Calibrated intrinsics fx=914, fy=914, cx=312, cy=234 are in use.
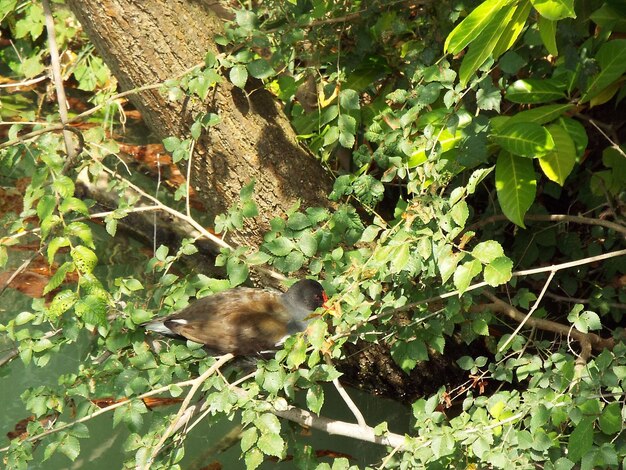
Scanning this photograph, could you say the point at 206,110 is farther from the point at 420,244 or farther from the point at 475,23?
the point at 475,23

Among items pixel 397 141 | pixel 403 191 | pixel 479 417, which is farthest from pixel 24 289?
pixel 479 417

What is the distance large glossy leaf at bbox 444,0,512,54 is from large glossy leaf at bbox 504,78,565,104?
89 centimetres

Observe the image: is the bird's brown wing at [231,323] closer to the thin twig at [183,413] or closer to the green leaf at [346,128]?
the thin twig at [183,413]

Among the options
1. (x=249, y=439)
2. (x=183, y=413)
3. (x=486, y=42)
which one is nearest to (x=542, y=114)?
(x=486, y=42)

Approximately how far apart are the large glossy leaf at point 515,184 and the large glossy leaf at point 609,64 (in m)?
0.35

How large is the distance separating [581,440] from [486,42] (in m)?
1.10

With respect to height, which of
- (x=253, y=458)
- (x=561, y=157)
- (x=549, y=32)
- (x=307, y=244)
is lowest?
(x=253, y=458)

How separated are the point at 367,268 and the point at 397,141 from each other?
49cm

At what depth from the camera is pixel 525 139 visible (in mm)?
2916

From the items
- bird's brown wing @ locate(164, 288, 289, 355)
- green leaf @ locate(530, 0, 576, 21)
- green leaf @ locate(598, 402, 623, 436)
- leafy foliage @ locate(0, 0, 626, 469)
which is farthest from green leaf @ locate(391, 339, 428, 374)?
green leaf @ locate(530, 0, 576, 21)

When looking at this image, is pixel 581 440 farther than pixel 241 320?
No

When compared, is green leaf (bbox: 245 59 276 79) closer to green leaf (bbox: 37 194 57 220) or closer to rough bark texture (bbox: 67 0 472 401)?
rough bark texture (bbox: 67 0 472 401)

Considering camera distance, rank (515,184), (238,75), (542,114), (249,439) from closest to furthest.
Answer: (249,439), (515,184), (542,114), (238,75)

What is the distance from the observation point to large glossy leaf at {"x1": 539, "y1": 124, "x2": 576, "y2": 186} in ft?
10.1
